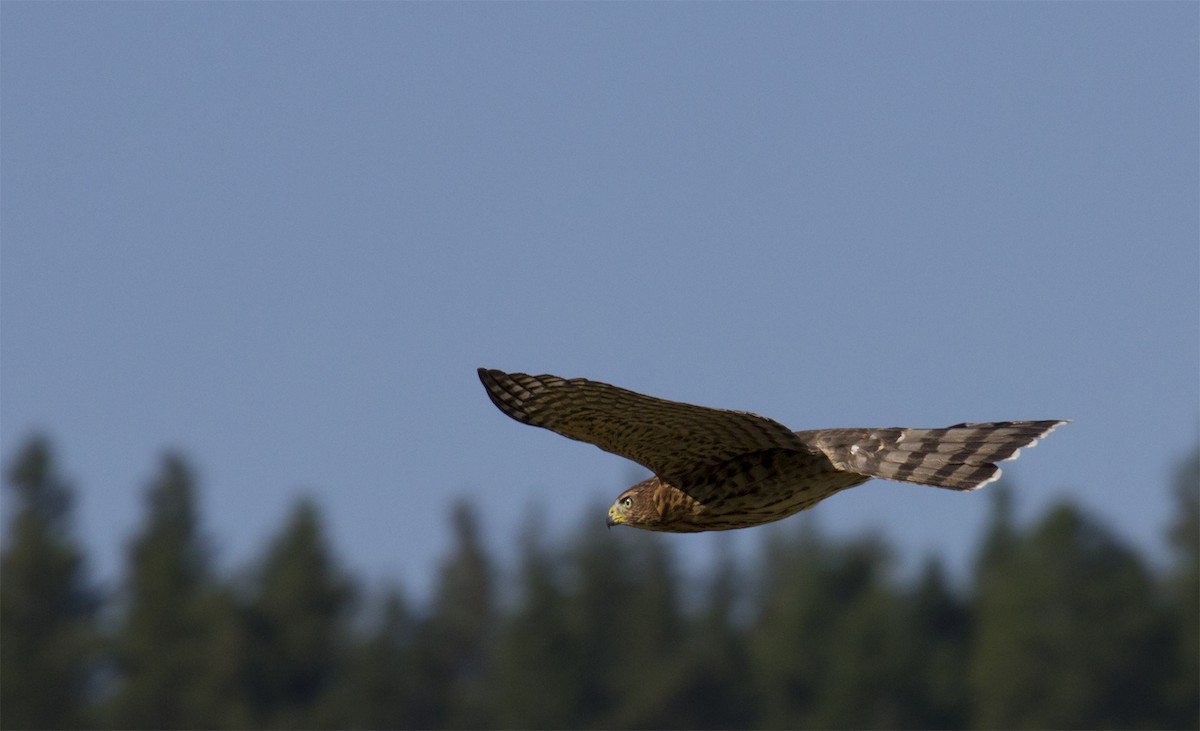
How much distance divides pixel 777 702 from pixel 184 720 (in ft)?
62.1

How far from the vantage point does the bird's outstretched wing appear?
9906 mm

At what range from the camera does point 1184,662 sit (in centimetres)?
6644

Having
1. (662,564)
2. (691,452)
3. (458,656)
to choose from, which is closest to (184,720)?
(458,656)

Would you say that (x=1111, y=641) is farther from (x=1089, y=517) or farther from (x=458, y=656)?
(x=458, y=656)

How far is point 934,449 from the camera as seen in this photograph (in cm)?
1011

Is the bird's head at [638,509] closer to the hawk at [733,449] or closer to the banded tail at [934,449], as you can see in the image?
the hawk at [733,449]

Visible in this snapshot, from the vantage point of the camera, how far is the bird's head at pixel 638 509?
10898mm

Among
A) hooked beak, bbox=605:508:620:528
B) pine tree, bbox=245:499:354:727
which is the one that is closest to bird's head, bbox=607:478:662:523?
hooked beak, bbox=605:508:620:528

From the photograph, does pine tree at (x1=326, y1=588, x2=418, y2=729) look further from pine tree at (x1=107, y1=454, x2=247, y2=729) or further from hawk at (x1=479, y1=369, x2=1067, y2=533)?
hawk at (x1=479, y1=369, x2=1067, y2=533)

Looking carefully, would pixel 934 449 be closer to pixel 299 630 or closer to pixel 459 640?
pixel 299 630

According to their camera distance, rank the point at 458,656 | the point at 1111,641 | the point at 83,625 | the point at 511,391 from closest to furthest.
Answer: the point at 511,391 → the point at 1111,641 → the point at 83,625 → the point at 458,656

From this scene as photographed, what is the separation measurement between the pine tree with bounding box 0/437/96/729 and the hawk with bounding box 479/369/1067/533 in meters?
59.6

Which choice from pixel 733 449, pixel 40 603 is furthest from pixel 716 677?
pixel 733 449

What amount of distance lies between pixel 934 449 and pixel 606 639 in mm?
61142
